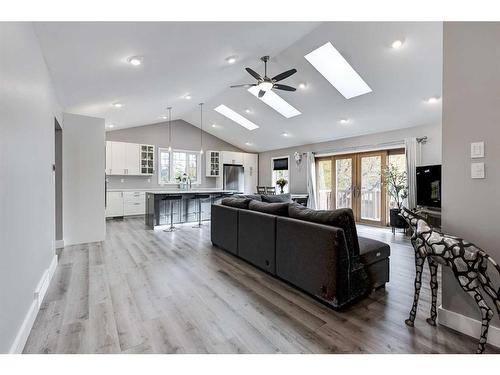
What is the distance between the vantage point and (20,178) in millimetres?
1755

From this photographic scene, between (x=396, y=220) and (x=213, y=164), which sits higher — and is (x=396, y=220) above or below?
below

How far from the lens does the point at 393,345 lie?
1687 millimetres

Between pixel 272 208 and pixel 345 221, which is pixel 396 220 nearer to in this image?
pixel 272 208

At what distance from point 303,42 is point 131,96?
3.15 meters

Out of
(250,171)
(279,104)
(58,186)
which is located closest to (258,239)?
(58,186)

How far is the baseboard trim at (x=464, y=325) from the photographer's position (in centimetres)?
168

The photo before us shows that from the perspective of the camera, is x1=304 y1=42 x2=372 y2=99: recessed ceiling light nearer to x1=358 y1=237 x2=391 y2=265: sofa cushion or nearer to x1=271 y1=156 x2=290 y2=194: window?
x1=358 y1=237 x2=391 y2=265: sofa cushion

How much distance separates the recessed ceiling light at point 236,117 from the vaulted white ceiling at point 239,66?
2.76 feet

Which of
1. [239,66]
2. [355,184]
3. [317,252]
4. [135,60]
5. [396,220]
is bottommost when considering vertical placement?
[396,220]

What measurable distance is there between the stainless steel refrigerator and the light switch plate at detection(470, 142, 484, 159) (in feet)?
25.2

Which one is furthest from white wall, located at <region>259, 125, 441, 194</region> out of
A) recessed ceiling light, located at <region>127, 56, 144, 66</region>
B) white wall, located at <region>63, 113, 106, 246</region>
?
white wall, located at <region>63, 113, 106, 246</region>

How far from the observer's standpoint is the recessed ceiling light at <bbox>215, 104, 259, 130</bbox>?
7450mm

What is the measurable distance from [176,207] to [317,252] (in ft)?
15.2
